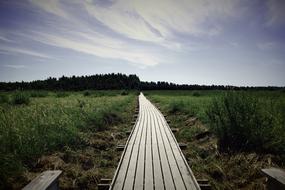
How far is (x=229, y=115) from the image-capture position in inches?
267

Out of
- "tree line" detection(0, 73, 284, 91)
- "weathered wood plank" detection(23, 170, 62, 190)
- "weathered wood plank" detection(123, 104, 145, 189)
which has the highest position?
"tree line" detection(0, 73, 284, 91)

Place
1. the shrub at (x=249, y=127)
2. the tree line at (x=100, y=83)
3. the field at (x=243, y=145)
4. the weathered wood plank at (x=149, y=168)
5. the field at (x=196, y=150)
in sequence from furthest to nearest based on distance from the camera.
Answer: the tree line at (x=100, y=83)
the shrub at (x=249, y=127)
the field at (x=243, y=145)
the field at (x=196, y=150)
the weathered wood plank at (x=149, y=168)

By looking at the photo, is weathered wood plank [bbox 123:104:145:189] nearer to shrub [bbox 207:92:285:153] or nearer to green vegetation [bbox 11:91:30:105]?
shrub [bbox 207:92:285:153]

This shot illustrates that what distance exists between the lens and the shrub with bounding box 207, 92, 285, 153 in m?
5.80

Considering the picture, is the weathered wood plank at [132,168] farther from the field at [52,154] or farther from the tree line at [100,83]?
the tree line at [100,83]

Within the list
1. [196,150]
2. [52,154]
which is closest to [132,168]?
[52,154]

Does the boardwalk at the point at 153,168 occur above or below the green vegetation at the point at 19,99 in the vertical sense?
below

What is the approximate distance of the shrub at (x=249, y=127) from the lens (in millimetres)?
5797

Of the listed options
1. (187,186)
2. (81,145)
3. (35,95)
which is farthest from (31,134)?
(35,95)

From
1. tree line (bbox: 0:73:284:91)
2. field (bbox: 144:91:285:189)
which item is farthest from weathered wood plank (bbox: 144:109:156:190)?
tree line (bbox: 0:73:284:91)

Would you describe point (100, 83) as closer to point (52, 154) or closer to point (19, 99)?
point (19, 99)

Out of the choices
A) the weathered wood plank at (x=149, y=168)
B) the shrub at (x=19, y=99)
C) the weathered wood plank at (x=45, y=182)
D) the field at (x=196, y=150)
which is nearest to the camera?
the weathered wood plank at (x=45, y=182)

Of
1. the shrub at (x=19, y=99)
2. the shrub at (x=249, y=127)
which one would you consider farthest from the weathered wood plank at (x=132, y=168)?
the shrub at (x=19, y=99)

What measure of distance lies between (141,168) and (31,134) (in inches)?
121
